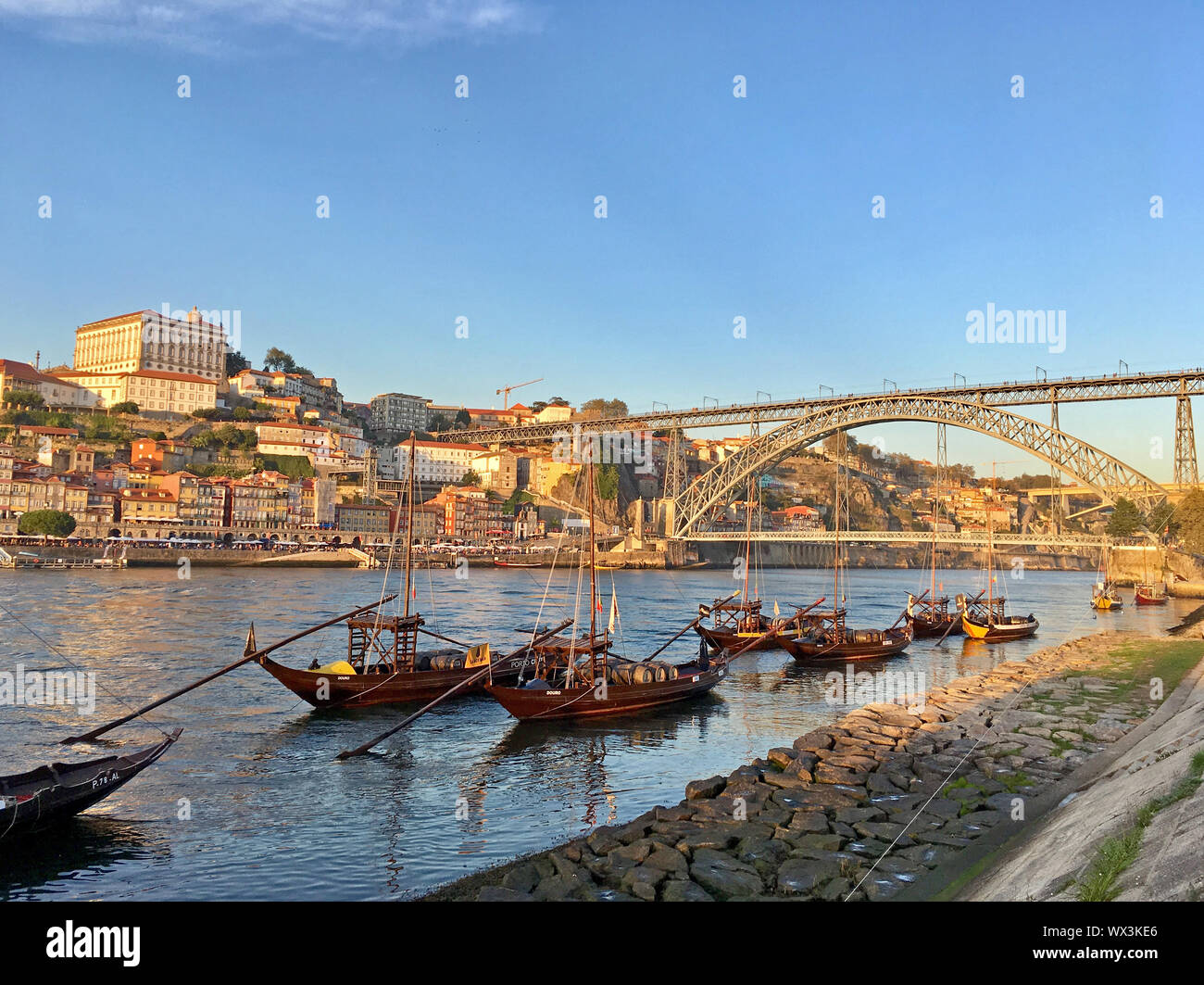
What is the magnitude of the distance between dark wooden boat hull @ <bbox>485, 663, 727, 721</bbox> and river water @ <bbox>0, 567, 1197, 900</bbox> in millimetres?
351

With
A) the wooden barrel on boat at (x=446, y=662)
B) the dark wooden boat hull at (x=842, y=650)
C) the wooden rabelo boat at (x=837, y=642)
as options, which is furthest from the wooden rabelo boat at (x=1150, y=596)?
the wooden barrel on boat at (x=446, y=662)

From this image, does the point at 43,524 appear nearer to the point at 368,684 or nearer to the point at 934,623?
the point at 368,684

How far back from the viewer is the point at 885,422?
223 ft

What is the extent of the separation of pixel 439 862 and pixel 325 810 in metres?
3.03

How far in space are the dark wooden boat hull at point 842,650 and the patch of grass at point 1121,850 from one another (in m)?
22.1

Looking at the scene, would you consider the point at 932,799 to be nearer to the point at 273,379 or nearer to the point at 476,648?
the point at 476,648

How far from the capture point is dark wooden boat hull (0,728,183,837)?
10859mm

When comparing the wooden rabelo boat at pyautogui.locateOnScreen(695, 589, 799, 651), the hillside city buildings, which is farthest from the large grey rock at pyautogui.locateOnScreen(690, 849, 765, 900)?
the hillside city buildings

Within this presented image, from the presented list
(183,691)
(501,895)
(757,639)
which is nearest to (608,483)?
(757,639)

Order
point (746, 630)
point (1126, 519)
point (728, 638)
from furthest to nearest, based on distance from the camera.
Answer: point (1126, 519) < point (746, 630) < point (728, 638)

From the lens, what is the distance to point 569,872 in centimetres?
920

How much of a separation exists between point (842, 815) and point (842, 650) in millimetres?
21080
